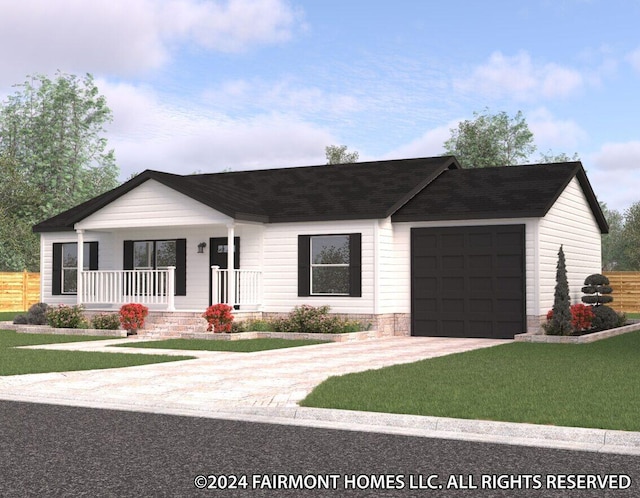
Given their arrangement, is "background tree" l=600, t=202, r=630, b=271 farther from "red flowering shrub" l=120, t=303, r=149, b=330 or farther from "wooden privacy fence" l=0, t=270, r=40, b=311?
"red flowering shrub" l=120, t=303, r=149, b=330

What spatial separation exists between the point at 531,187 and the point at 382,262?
4.53 meters

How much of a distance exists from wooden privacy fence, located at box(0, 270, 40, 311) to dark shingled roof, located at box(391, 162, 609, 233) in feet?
74.5

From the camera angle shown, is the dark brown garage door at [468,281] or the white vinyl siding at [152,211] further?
Result: the white vinyl siding at [152,211]

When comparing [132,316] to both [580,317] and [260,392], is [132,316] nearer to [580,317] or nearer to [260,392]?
[580,317]

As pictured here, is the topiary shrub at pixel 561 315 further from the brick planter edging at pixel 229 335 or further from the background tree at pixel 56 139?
the background tree at pixel 56 139

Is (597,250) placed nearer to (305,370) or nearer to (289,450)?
(305,370)

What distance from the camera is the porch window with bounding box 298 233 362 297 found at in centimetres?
2233

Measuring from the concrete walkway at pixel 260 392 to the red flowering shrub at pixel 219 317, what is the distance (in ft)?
11.0

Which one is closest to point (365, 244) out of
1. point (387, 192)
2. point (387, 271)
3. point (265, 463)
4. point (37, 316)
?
point (387, 271)

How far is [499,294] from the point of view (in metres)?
21.3

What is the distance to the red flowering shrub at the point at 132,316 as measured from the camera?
868 inches

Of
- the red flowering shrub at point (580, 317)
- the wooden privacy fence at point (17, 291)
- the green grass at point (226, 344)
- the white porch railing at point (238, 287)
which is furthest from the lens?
the wooden privacy fence at point (17, 291)

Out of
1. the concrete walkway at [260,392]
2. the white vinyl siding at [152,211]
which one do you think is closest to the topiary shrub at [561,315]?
the concrete walkway at [260,392]

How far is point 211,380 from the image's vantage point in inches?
472
